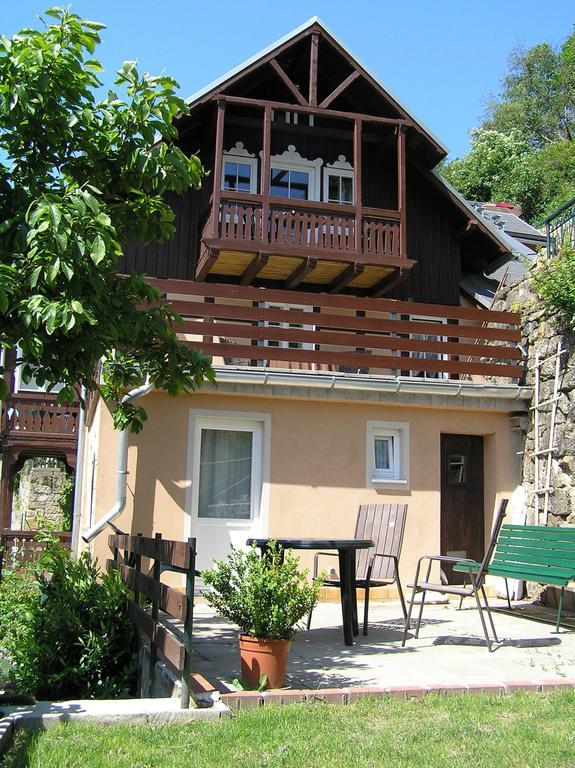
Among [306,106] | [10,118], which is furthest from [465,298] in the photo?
[10,118]

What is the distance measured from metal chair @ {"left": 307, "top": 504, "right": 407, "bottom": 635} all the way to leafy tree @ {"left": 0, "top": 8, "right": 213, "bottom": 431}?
114 inches

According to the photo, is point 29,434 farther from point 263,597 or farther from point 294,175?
point 263,597

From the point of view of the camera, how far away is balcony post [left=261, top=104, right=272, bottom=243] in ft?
45.5

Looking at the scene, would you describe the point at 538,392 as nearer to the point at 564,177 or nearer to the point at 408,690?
the point at 408,690

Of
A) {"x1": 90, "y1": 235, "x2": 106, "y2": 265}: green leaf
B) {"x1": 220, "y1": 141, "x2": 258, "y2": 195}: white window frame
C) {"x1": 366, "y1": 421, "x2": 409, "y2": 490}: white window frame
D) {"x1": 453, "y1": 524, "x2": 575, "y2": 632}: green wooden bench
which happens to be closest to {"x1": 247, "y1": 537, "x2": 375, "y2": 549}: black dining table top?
{"x1": 453, "y1": 524, "x2": 575, "y2": 632}: green wooden bench

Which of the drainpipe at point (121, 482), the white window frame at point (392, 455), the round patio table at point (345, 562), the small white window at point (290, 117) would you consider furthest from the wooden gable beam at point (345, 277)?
the round patio table at point (345, 562)

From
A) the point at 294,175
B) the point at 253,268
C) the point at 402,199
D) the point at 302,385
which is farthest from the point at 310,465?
the point at 294,175

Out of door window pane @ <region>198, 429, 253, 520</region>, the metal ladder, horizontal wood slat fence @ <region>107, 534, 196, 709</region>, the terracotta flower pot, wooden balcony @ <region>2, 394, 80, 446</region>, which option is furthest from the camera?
wooden balcony @ <region>2, 394, 80, 446</region>

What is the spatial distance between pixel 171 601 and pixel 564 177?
34.3 m

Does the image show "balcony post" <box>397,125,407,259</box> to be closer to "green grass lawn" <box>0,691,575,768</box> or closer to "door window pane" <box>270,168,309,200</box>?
"door window pane" <box>270,168,309,200</box>

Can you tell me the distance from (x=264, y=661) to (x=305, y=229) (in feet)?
32.6

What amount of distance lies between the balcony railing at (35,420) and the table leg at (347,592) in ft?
41.0

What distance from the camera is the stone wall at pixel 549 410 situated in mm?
10695

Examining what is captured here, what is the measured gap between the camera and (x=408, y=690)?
5.07m
